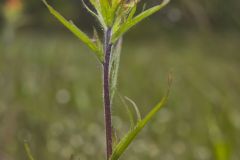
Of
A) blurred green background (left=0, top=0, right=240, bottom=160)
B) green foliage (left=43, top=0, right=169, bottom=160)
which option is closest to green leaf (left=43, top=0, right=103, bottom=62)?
green foliage (left=43, top=0, right=169, bottom=160)

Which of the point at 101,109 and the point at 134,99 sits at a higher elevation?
the point at 101,109

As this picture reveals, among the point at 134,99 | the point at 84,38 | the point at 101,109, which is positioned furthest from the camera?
the point at 134,99

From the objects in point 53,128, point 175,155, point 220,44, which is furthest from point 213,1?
point 220,44

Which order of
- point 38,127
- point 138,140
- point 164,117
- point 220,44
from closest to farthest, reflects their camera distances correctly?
1. point 38,127
2. point 138,140
3. point 164,117
4. point 220,44

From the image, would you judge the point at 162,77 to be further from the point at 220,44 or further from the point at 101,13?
the point at 101,13

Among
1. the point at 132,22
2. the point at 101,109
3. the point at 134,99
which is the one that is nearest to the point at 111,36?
the point at 132,22

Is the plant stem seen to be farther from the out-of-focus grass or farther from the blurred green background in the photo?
the out-of-focus grass

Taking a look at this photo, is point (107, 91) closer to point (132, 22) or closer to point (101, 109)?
point (132, 22)
